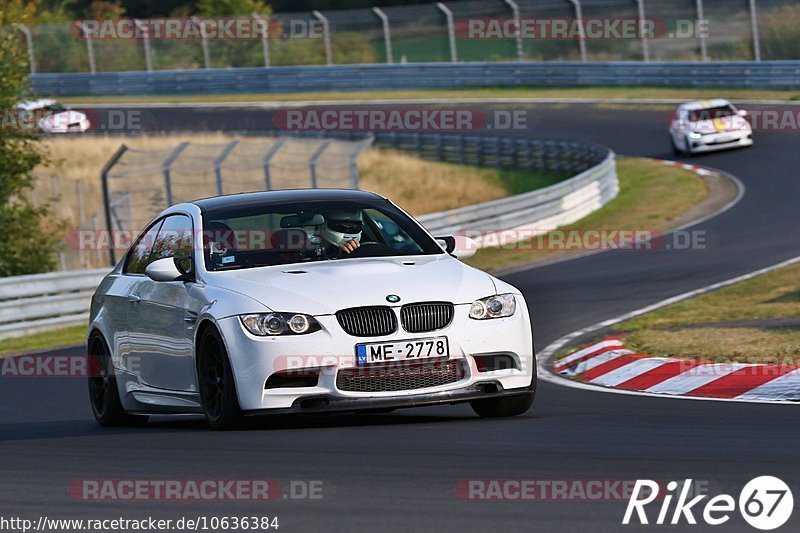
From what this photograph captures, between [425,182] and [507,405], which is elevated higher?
[507,405]

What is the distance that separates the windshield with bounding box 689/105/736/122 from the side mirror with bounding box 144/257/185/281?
2580 cm

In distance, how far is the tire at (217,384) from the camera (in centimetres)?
820

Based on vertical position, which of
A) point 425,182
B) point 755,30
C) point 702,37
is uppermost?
point 755,30

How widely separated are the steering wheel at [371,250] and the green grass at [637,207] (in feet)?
43.9

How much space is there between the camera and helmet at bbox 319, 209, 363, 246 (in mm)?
9180

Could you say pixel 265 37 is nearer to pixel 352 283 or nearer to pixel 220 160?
pixel 220 160

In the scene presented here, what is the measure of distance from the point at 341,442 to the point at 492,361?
45.8 inches

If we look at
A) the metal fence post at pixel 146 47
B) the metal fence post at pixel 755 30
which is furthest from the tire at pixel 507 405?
the metal fence post at pixel 146 47

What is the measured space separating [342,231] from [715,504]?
4045 millimetres

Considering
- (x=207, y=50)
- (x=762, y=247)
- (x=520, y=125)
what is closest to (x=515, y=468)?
(x=762, y=247)

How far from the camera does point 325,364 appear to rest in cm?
802

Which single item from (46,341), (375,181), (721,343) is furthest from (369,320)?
(375,181)

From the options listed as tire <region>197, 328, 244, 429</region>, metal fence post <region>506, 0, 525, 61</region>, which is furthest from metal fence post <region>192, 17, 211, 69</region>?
tire <region>197, 328, 244, 429</region>

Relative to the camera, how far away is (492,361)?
839cm
